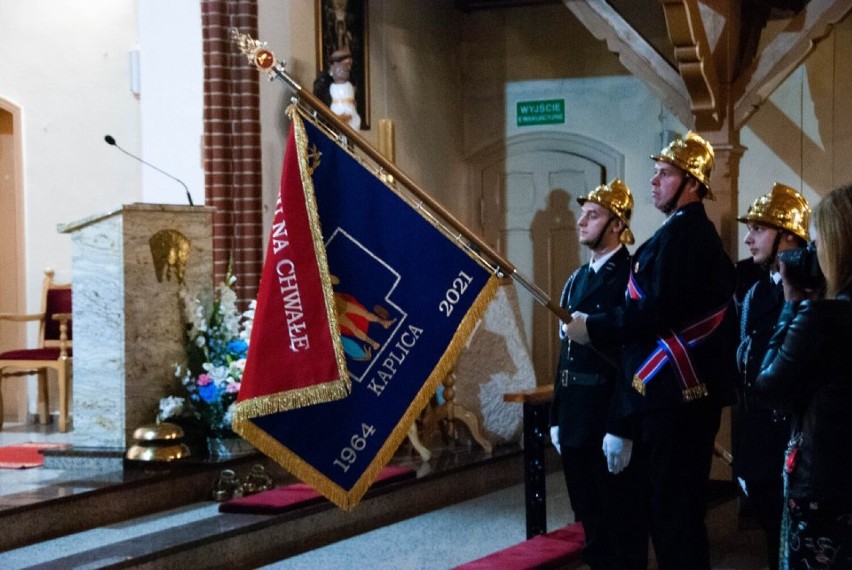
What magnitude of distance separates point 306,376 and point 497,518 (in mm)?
2740

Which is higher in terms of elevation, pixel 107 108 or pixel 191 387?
pixel 107 108

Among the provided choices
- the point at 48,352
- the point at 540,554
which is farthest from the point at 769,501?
the point at 48,352

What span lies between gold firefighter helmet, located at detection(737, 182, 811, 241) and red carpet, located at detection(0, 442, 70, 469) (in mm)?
3615

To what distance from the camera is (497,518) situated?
639cm

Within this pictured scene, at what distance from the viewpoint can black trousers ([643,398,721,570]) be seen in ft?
13.5

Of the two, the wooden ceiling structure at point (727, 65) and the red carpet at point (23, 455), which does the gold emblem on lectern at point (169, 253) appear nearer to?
the red carpet at point (23, 455)

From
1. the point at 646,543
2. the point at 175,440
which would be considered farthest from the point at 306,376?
the point at 175,440

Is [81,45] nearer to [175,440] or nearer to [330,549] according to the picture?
[175,440]

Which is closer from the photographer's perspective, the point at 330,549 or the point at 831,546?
the point at 831,546

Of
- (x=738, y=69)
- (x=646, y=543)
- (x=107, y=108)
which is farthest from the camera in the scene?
(x=107, y=108)

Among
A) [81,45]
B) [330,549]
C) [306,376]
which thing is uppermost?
[81,45]

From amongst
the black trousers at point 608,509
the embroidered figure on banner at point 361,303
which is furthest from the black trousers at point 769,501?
the embroidered figure on banner at point 361,303

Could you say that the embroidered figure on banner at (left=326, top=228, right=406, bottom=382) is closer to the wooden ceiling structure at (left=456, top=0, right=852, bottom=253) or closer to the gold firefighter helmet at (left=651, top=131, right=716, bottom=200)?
the gold firefighter helmet at (left=651, top=131, right=716, bottom=200)

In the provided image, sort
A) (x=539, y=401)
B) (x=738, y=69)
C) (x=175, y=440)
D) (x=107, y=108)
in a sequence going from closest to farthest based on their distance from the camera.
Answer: (x=539, y=401) → (x=175, y=440) → (x=738, y=69) → (x=107, y=108)
